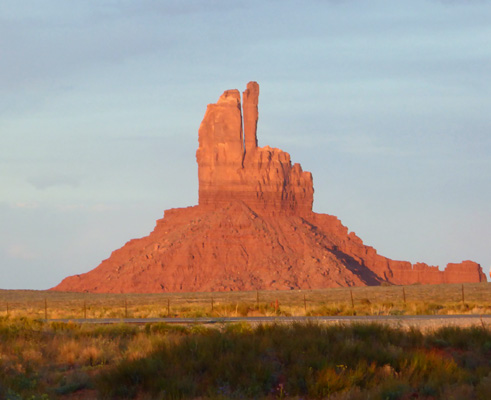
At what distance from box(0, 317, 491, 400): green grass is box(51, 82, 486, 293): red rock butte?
385ft

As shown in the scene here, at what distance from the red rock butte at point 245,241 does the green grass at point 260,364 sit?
11749 centimetres

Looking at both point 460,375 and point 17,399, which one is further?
point 460,375

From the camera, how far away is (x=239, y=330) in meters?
20.1

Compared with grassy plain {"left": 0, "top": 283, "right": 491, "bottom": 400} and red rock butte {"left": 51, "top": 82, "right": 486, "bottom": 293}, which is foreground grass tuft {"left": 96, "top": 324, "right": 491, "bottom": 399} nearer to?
grassy plain {"left": 0, "top": 283, "right": 491, "bottom": 400}

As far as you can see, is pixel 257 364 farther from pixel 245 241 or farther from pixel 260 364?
pixel 245 241

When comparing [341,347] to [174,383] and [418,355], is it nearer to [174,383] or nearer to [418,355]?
[418,355]

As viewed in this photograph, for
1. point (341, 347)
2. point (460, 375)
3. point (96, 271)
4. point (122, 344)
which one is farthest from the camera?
point (96, 271)

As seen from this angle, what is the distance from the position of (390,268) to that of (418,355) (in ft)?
497

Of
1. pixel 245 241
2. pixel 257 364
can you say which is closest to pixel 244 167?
pixel 245 241

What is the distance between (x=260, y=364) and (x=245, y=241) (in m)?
136

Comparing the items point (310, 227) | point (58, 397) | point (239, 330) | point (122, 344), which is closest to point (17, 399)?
point (58, 397)

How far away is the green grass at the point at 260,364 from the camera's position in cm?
1571

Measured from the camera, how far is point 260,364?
54.5ft

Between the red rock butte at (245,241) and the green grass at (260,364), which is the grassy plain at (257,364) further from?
the red rock butte at (245,241)
